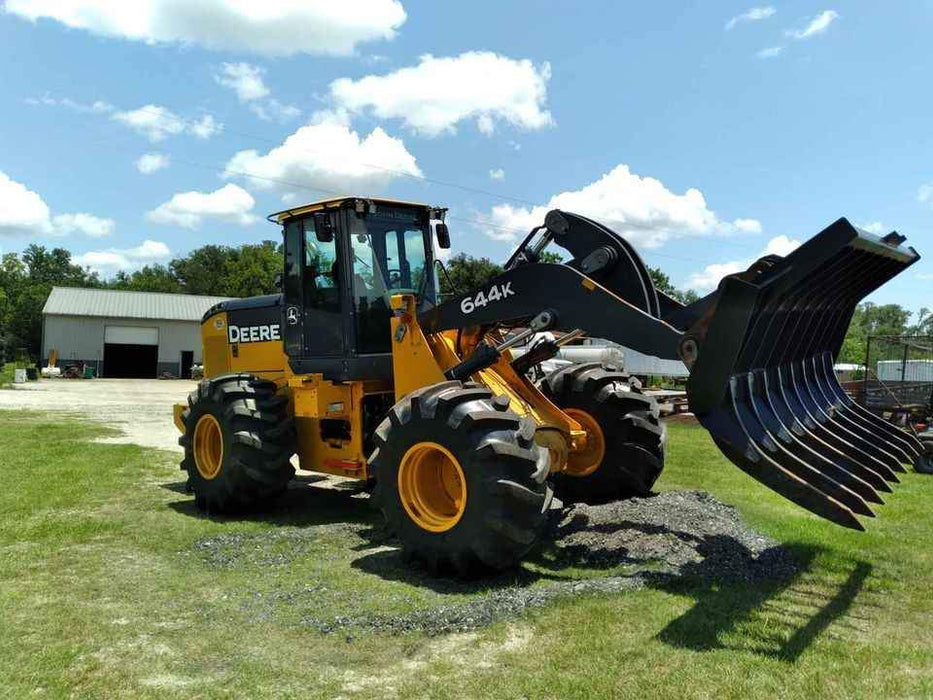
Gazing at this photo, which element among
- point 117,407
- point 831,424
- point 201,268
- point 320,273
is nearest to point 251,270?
point 201,268

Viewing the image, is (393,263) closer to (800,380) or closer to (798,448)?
(800,380)

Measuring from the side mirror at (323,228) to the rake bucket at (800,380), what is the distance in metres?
4.12

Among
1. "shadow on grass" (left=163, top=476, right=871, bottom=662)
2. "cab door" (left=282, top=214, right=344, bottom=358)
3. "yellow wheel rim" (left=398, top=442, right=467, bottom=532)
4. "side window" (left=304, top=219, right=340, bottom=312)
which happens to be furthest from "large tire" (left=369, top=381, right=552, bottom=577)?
"side window" (left=304, top=219, right=340, bottom=312)

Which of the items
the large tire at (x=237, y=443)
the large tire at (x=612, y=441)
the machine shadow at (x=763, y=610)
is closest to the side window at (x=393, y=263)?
the large tire at (x=237, y=443)

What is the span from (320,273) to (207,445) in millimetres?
2532

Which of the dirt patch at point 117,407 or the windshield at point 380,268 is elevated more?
the windshield at point 380,268

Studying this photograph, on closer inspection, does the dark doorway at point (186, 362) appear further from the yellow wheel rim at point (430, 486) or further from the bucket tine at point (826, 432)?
the bucket tine at point (826, 432)

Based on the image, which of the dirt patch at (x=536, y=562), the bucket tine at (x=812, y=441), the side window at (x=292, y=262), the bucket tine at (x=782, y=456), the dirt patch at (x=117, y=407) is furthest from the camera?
the dirt patch at (x=117, y=407)

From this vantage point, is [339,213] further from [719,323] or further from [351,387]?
[719,323]

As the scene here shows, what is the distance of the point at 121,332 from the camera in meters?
52.1

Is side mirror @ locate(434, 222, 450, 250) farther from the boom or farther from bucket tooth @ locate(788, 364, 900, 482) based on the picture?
bucket tooth @ locate(788, 364, 900, 482)

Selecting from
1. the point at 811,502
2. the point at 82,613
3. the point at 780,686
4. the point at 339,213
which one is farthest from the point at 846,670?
the point at 339,213

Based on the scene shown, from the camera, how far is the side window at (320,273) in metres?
8.59

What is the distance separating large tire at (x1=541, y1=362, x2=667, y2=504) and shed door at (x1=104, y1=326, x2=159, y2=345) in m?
49.3
